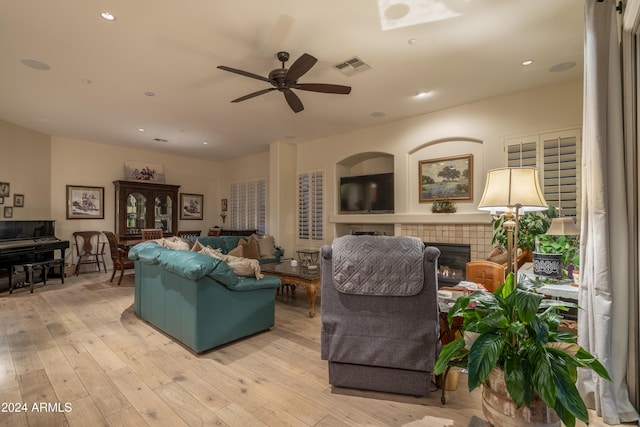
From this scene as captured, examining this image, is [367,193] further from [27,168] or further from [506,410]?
[27,168]

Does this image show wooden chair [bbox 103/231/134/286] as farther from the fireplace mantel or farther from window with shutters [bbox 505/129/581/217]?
window with shutters [bbox 505/129/581/217]

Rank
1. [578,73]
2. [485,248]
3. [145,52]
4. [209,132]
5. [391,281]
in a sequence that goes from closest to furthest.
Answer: [391,281]
[145,52]
[578,73]
[485,248]
[209,132]

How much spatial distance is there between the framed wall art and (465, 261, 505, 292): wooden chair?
1.89 meters

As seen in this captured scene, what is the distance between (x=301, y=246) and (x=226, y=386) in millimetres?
4611

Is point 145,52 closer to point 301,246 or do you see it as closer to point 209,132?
point 209,132

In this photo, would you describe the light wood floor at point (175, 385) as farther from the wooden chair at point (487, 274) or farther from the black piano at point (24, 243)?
the black piano at point (24, 243)

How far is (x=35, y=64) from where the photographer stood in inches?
131

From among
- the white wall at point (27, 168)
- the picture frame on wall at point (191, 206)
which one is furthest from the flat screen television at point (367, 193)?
the white wall at point (27, 168)

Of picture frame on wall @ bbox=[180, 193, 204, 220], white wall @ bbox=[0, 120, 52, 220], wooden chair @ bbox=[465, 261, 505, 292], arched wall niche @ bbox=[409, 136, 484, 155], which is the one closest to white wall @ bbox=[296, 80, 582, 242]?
arched wall niche @ bbox=[409, 136, 484, 155]

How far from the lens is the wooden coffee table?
362 cm

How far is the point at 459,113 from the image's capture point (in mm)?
4602

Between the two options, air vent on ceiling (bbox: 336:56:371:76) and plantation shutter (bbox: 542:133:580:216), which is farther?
plantation shutter (bbox: 542:133:580:216)

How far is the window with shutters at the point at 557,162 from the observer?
12.3ft

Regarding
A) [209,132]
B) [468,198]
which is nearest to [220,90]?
[209,132]
